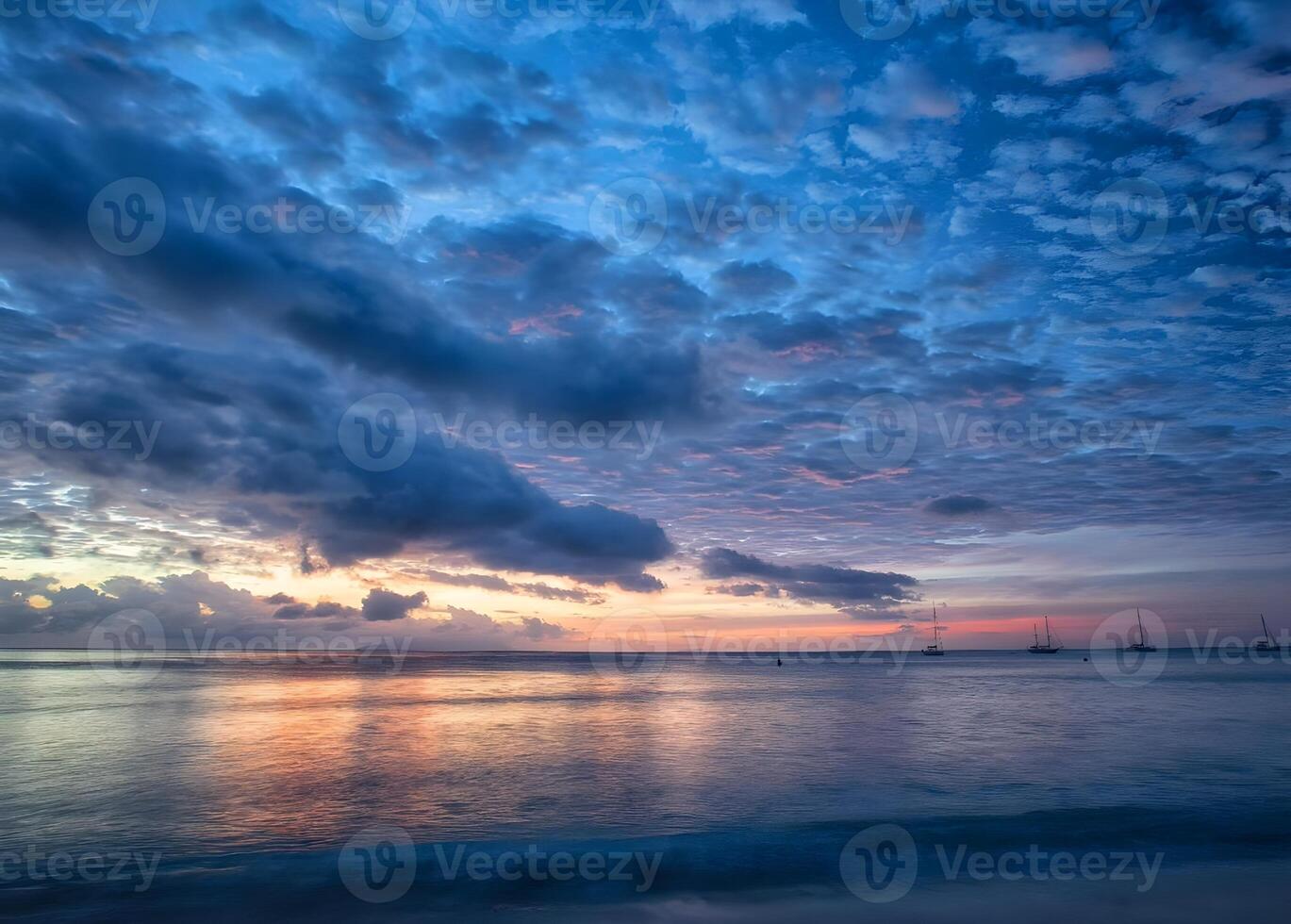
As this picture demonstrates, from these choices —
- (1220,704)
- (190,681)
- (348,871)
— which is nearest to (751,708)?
(1220,704)

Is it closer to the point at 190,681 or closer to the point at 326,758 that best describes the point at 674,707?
the point at 326,758

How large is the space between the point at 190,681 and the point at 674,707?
208ft

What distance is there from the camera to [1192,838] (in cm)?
1838

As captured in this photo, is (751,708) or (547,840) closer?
(547,840)
